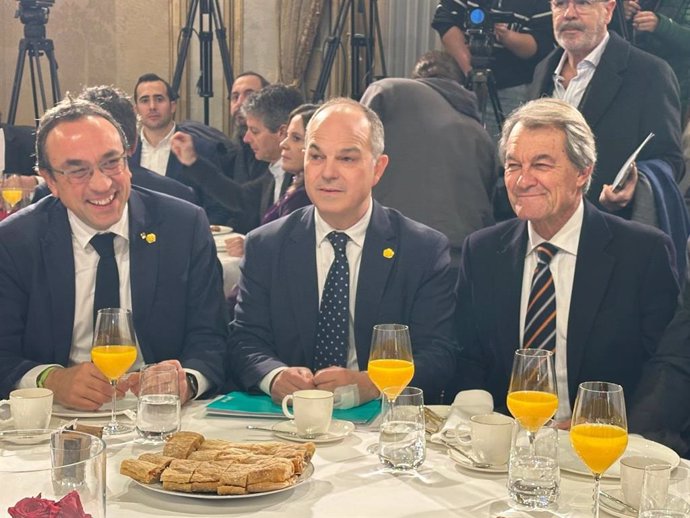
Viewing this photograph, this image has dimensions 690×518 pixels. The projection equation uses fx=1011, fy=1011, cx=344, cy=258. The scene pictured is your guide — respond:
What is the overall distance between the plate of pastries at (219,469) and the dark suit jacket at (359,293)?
0.77 m

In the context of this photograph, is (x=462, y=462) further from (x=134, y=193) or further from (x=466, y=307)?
(x=134, y=193)

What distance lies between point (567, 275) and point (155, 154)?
12.2 ft

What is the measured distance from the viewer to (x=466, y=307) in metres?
2.54

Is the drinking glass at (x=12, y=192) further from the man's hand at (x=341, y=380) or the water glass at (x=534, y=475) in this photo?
the water glass at (x=534, y=475)

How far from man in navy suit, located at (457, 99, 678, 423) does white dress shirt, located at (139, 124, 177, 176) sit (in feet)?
11.3

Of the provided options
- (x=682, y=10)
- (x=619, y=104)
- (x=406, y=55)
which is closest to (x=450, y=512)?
(x=619, y=104)

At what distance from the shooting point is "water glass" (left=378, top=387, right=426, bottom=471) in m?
1.60

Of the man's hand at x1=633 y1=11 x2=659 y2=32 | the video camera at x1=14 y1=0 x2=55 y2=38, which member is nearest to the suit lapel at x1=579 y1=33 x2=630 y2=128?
the man's hand at x1=633 y1=11 x2=659 y2=32

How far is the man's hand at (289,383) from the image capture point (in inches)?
79.1

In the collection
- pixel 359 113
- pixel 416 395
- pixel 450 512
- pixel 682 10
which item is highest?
pixel 682 10

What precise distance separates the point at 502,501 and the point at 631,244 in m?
1.09

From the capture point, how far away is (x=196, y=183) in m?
4.70

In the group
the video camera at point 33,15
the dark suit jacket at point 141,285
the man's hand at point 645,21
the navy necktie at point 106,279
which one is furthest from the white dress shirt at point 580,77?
the video camera at point 33,15

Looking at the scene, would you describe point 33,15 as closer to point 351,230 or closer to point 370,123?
point 370,123
